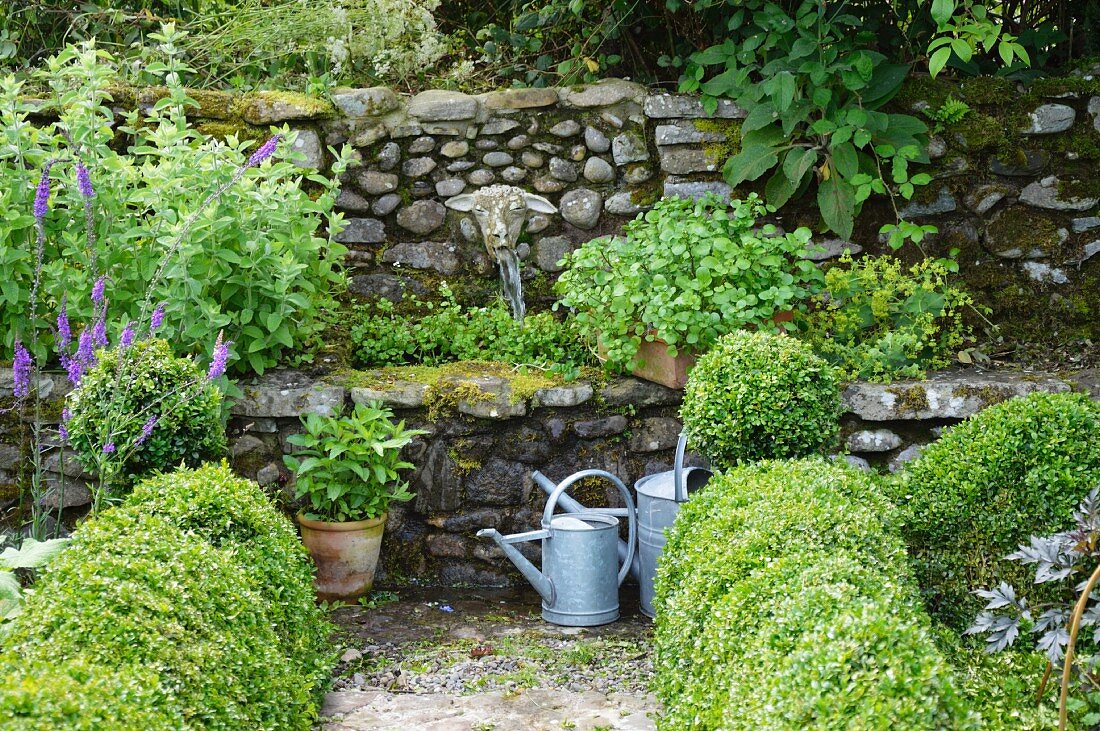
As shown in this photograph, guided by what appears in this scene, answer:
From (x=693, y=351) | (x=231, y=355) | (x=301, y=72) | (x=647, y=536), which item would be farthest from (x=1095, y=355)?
(x=301, y=72)

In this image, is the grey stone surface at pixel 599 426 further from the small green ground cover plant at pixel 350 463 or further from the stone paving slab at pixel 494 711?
the stone paving slab at pixel 494 711

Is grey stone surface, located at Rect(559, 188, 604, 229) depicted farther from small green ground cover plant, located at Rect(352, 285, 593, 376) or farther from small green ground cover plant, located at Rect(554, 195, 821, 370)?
small green ground cover plant, located at Rect(554, 195, 821, 370)

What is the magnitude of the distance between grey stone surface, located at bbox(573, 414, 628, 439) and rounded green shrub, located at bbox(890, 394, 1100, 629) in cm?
154

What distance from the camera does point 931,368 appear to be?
4480 millimetres

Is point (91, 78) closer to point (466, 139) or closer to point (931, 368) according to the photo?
point (466, 139)

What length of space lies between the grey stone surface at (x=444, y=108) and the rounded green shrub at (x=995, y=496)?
2.88 m

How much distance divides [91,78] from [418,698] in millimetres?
2615

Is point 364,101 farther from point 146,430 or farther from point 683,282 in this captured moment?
point 146,430

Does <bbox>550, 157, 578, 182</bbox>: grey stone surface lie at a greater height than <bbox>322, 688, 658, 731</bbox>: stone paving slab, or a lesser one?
greater

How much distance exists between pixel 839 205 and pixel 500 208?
154 cm

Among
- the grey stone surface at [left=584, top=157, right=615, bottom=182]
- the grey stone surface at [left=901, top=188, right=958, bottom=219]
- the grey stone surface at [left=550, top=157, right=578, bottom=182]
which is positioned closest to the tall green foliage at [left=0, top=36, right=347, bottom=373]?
the grey stone surface at [left=550, top=157, right=578, bottom=182]

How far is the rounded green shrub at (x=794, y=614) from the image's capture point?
5.95 feet

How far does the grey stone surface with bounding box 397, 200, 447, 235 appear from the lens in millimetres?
4969

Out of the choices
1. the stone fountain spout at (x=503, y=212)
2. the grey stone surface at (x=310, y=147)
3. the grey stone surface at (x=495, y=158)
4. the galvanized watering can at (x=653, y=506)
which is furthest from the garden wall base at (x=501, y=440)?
the grey stone surface at (x=495, y=158)
